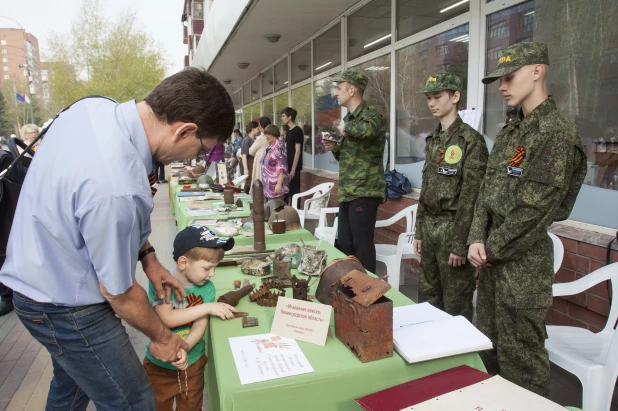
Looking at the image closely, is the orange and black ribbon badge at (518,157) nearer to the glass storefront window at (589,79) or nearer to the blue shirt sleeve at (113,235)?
the glass storefront window at (589,79)

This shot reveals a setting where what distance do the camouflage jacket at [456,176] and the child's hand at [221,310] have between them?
134 cm

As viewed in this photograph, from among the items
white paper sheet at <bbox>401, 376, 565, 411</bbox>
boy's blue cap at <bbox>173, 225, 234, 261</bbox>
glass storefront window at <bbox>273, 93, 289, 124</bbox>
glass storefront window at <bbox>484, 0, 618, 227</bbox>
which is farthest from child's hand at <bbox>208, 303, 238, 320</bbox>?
glass storefront window at <bbox>273, 93, 289, 124</bbox>

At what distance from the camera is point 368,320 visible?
1347 mm

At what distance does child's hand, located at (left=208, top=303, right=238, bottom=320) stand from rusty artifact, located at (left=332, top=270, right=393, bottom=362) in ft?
1.62

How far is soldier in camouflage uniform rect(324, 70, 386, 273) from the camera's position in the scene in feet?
11.3

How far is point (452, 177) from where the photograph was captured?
100 inches

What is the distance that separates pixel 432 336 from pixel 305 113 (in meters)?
7.29

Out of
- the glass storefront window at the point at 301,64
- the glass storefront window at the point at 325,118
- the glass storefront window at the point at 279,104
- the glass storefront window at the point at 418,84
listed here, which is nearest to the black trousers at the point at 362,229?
the glass storefront window at the point at 418,84

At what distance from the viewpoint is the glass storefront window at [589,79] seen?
2.82 metres

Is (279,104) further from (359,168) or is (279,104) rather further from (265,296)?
(265,296)

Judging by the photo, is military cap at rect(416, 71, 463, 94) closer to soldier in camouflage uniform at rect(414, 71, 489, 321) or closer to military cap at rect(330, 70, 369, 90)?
soldier in camouflage uniform at rect(414, 71, 489, 321)

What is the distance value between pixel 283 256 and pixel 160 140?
1210 mm

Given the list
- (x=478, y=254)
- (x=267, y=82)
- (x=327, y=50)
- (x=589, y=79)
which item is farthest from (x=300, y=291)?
(x=267, y=82)

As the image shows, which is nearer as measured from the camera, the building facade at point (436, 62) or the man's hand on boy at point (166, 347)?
the man's hand on boy at point (166, 347)
